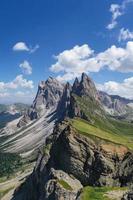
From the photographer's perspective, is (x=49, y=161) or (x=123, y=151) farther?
(x=49, y=161)

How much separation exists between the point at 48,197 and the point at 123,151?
28829 mm

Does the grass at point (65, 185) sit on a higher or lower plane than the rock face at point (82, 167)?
lower

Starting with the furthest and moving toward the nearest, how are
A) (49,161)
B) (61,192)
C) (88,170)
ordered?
(49,161)
(88,170)
(61,192)

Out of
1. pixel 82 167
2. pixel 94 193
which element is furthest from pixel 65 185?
pixel 94 193

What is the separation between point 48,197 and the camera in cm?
11819

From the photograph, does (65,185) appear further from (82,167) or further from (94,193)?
(94,193)

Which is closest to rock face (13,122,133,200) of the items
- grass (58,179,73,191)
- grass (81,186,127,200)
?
grass (58,179,73,191)

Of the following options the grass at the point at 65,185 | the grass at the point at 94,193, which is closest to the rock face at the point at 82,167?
the grass at the point at 65,185

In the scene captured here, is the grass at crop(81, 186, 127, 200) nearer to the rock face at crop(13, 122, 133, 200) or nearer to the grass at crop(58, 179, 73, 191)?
the rock face at crop(13, 122, 133, 200)

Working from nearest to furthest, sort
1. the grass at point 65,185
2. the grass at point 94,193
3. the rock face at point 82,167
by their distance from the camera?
the grass at point 94,193 → the grass at point 65,185 → the rock face at point 82,167

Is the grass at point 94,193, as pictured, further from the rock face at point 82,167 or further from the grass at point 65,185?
the grass at point 65,185

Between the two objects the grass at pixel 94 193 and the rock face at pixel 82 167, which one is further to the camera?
the rock face at pixel 82 167

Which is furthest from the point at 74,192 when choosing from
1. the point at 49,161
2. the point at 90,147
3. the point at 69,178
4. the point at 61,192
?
the point at 49,161

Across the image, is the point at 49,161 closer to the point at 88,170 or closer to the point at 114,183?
the point at 88,170
